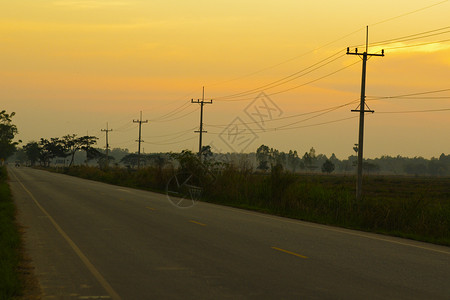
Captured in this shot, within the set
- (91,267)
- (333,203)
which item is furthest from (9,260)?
(333,203)

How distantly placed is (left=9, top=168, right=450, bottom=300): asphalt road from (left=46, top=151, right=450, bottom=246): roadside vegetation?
230cm

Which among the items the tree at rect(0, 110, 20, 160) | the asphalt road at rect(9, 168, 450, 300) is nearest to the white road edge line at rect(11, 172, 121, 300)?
the asphalt road at rect(9, 168, 450, 300)

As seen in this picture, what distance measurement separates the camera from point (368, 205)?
21719 mm

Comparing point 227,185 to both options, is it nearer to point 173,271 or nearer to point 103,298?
point 173,271

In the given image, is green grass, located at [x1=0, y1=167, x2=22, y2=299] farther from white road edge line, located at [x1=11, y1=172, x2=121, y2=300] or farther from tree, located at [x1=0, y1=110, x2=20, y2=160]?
tree, located at [x1=0, y1=110, x2=20, y2=160]

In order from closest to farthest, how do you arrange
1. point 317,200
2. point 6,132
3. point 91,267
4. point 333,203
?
point 91,267 → point 333,203 → point 317,200 → point 6,132

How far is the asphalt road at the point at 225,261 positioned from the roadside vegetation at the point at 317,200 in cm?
230

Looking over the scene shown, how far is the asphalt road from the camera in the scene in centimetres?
891

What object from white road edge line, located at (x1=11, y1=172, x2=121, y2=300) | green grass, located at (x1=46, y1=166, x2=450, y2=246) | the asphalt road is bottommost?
white road edge line, located at (x1=11, y1=172, x2=121, y2=300)

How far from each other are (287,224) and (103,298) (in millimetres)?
12162

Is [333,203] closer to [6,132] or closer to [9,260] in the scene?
[9,260]

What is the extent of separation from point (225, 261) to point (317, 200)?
14598 millimetres

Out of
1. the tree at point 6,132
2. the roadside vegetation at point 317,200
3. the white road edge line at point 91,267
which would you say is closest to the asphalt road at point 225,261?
the white road edge line at point 91,267

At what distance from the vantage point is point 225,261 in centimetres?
1157
